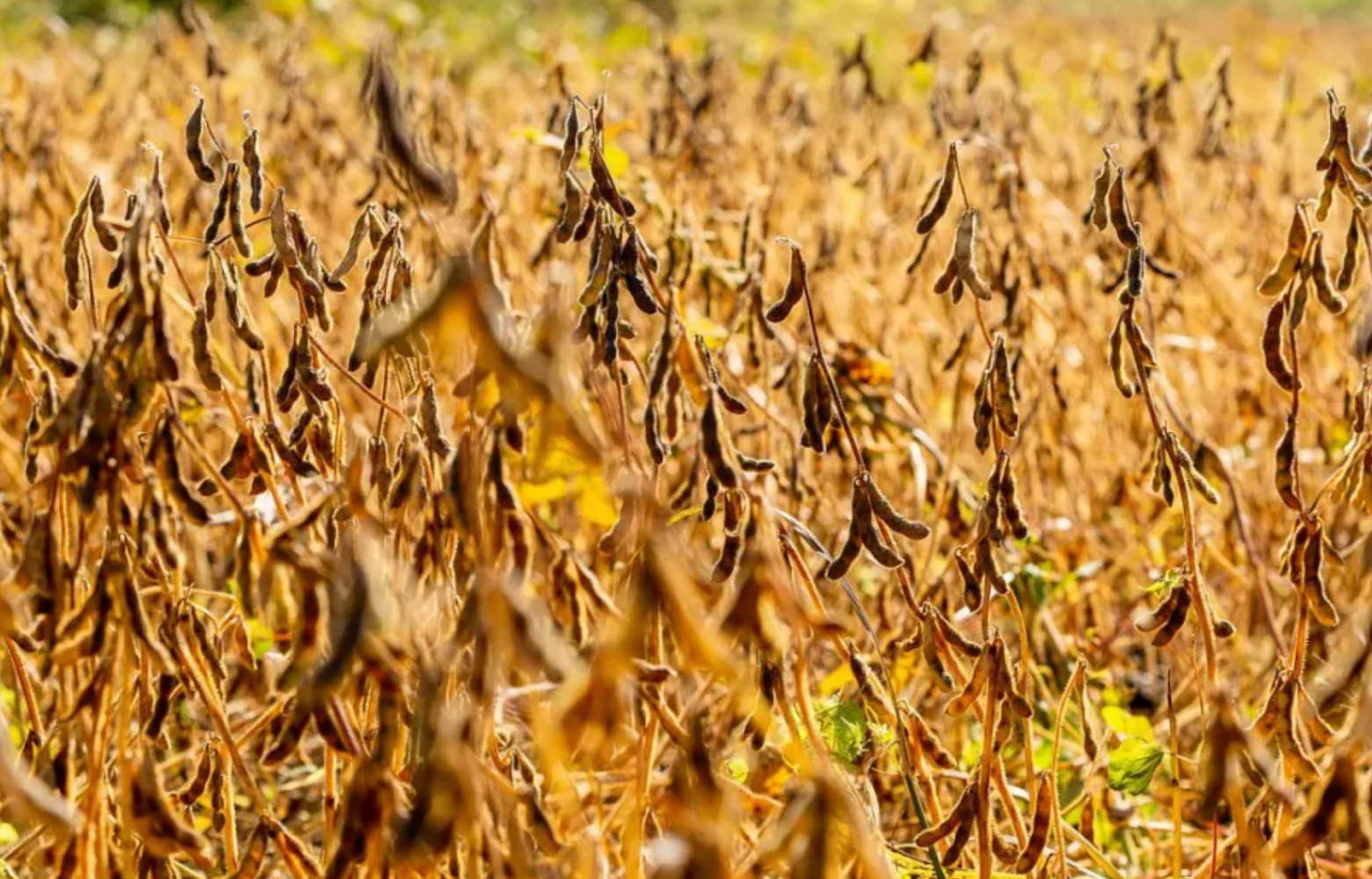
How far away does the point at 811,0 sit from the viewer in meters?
13.4

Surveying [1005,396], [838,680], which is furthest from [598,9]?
[1005,396]

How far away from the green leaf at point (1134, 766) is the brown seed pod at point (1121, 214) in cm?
47

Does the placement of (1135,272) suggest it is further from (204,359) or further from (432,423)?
(204,359)

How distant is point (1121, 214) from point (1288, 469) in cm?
25

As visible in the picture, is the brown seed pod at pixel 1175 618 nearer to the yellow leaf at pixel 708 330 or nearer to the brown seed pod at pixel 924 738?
the brown seed pod at pixel 924 738

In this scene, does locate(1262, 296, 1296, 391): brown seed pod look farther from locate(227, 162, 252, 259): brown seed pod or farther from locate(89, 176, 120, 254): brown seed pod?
locate(89, 176, 120, 254): brown seed pod

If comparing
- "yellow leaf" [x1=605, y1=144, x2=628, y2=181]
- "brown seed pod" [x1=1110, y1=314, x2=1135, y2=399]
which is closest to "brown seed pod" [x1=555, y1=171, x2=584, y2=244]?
"brown seed pod" [x1=1110, y1=314, x2=1135, y2=399]

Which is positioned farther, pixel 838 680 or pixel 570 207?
pixel 838 680

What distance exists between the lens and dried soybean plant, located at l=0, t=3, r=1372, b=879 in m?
0.83

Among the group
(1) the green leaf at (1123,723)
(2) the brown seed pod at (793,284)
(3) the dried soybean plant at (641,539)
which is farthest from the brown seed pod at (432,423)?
(1) the green leaf at (1123,723)

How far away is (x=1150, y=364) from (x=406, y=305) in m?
0.58

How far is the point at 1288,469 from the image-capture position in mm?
1206

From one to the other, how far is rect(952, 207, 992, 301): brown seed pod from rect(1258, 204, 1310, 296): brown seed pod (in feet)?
0.74

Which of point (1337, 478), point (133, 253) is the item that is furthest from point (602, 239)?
point (1337, 478)
